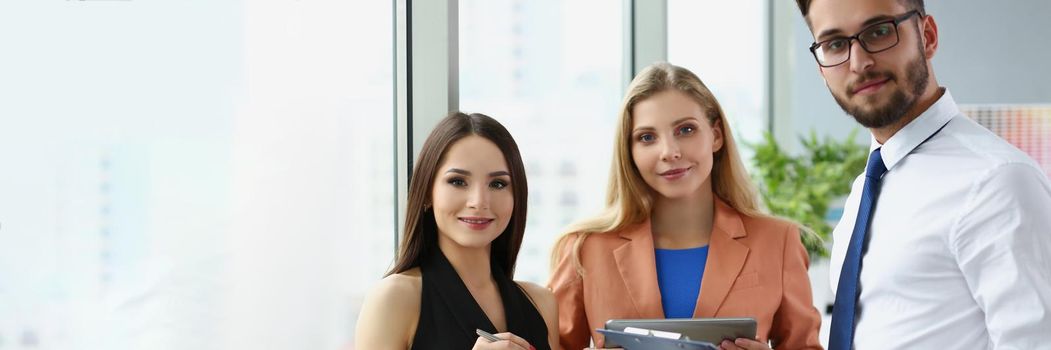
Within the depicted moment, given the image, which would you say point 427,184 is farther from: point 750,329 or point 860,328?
point 860,328

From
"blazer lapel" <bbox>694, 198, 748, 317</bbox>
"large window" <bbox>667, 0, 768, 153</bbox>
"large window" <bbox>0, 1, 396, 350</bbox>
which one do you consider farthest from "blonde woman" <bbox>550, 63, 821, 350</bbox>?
"large window" <bbox>667, 0, 768, 153</bbox>

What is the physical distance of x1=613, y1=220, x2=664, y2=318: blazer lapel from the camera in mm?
2133

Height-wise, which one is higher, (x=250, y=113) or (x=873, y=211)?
(x=250, y=113)

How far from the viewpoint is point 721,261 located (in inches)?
84.1

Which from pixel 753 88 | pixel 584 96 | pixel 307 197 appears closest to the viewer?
pixel 307 197

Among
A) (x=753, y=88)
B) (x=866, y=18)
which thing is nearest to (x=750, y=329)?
(x=866, y=18)

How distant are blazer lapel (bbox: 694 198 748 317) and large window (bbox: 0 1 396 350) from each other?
2.84ft

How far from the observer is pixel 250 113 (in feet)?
6.39

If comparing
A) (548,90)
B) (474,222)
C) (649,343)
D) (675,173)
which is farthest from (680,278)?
(548,90)

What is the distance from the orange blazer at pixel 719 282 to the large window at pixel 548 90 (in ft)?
2.35

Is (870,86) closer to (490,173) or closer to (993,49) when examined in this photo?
(490,173)

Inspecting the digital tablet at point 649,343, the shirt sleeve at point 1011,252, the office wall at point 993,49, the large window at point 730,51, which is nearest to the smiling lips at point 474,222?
the digital tablet at point 649,343

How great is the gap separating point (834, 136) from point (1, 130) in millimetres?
4896

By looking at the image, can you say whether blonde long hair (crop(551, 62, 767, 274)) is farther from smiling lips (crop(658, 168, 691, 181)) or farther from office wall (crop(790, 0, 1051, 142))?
office wall (crop(790, 0, 1051, 142))
